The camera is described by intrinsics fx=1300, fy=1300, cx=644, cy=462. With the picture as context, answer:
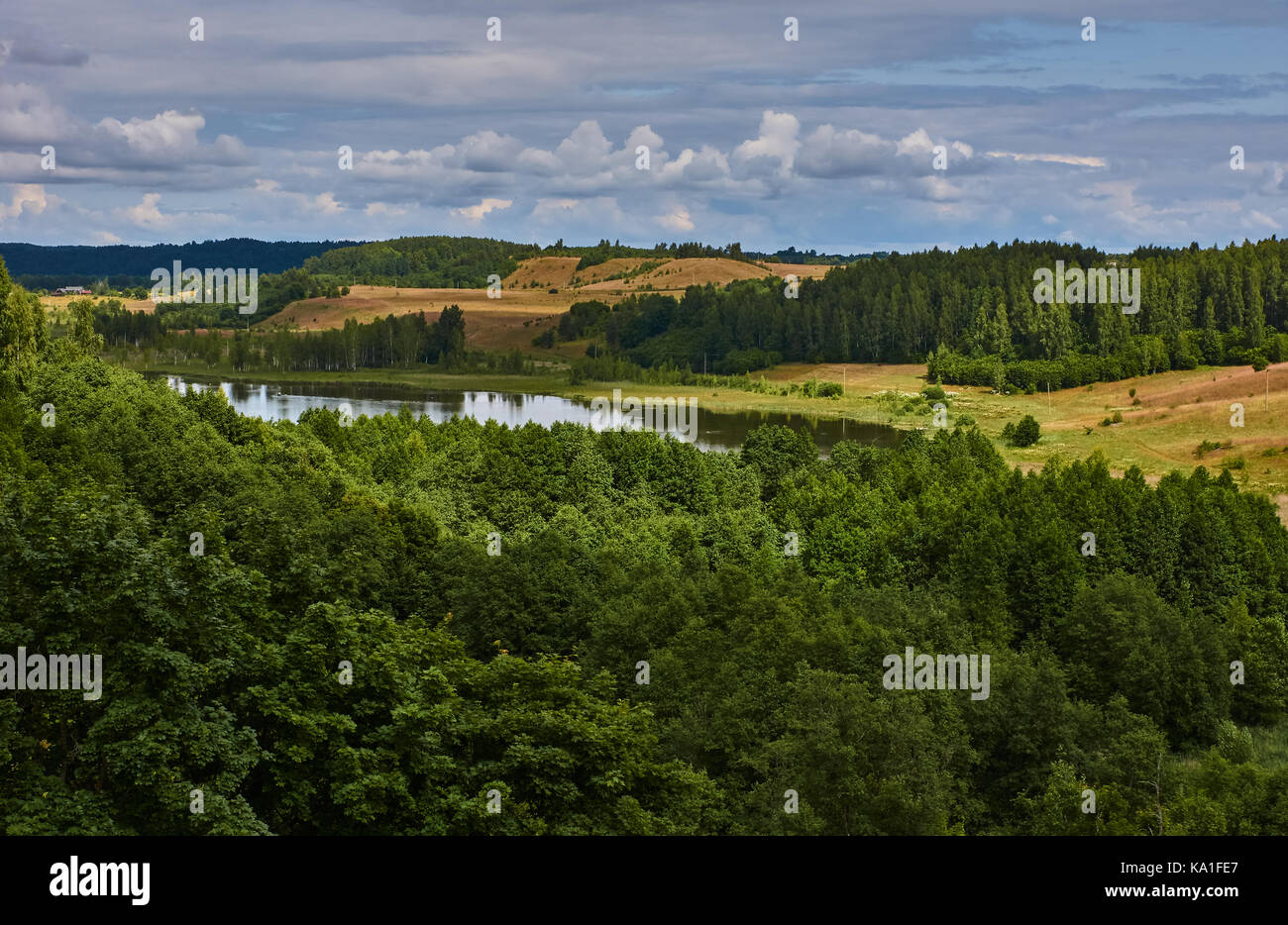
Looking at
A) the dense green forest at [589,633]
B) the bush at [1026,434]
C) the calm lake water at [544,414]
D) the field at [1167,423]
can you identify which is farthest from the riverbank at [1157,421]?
the dense green forest at [589,633]

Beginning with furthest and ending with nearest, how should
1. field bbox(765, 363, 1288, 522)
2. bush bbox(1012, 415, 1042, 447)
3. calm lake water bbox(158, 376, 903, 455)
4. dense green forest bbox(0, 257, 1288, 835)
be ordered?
calm lake water bbox(158, 376, 903, 455) < bush bbox(1012, 415, 1042, 447) < field bbox(765, 363, 1288, 522) < dense green forest bbox(0, 257, 1288, 835)

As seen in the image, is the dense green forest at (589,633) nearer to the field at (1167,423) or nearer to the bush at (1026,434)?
the field at (1167,423)

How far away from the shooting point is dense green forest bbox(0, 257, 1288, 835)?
1040 inches

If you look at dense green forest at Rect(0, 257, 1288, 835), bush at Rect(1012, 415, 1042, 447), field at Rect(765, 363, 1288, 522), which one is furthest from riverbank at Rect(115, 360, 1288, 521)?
dense green forest at Rect(0, 257, 1288, 835)

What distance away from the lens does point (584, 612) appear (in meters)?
53.8

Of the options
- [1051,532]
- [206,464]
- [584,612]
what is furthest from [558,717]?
[1051,532]

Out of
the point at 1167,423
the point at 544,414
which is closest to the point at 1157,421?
the point at 1167,423

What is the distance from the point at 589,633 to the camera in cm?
5375

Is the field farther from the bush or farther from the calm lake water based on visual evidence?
the calm lake water

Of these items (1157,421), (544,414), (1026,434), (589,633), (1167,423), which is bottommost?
(589,633)

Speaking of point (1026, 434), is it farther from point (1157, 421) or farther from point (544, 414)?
point (544, 414)

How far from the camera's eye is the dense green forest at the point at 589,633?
26422 mm

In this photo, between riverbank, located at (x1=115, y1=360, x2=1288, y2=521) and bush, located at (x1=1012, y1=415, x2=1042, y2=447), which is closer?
riverbank, located at (x1=115, y1=360, x2=1288, y2=521)
